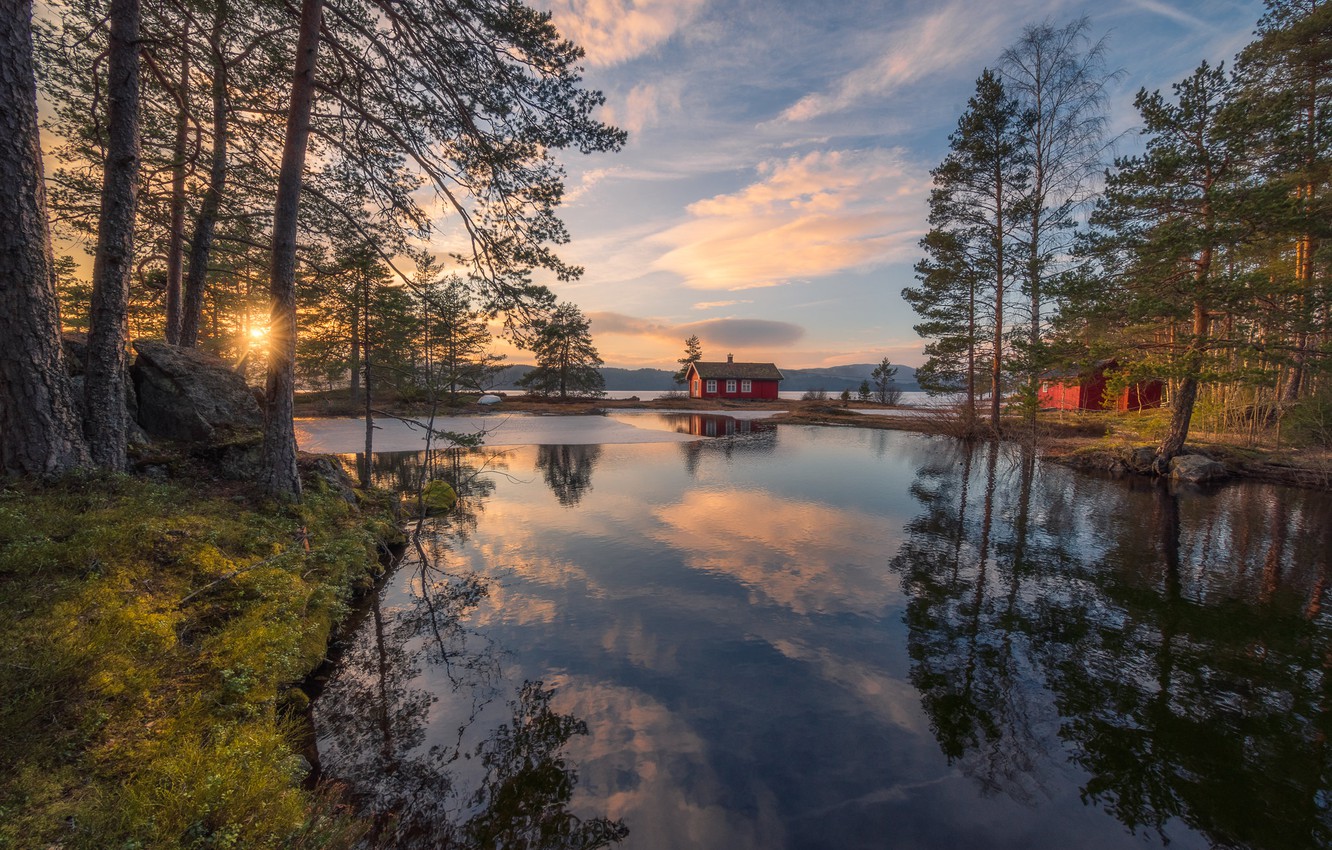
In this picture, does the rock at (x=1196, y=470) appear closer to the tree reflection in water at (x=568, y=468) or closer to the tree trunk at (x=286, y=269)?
the tree reflection in water at (x=568, y=468)

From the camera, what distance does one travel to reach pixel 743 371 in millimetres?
57562

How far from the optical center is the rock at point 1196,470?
15.1 m

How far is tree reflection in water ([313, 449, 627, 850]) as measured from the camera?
3633 mm

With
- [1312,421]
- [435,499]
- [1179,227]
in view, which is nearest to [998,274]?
[1179,227]

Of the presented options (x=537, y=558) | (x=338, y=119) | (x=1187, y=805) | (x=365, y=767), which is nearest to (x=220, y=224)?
(x=338, y=119)

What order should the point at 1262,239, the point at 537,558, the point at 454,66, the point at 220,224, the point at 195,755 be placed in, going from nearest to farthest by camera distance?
the point at 195,755 < the point at 454,66 < the point at 537,558 < the point at 1262,239 < the point at 220,224

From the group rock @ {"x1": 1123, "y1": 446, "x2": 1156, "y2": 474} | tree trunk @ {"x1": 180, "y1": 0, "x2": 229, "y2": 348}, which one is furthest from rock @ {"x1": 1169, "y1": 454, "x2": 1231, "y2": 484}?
tree trunk @ {"x1": 180, "y1": 0, "x2": 229, "y2": 348}

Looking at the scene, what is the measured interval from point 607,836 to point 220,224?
20.3 m

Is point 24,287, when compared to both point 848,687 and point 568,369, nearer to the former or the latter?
point 848,687

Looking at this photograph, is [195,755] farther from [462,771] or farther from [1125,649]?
[1125,649]

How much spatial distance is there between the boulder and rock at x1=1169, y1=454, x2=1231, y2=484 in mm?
26162

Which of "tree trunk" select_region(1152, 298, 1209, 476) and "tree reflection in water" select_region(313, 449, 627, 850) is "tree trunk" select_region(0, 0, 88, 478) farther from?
"tree trunk" select_region(1152, 298, 1209, 476)

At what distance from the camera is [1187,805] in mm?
3836

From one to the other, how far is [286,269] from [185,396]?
133 inches
